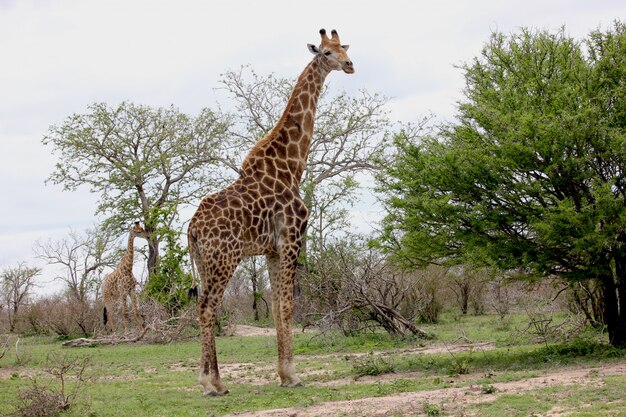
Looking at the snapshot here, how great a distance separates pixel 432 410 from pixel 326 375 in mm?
4393

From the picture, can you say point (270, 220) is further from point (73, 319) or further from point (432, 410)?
point (73, 319)

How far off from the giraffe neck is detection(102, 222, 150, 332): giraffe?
12.7 meters

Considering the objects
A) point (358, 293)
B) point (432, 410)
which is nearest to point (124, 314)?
point (358, 293)

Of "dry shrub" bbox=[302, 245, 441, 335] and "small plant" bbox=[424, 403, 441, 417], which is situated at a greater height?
"dry shrub" bbox=[302, 245, 441, 335]

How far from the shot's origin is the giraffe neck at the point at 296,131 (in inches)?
462

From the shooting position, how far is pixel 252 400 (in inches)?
388

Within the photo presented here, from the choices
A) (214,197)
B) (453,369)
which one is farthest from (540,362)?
(214,197)

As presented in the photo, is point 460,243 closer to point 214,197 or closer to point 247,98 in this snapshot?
point 214,197

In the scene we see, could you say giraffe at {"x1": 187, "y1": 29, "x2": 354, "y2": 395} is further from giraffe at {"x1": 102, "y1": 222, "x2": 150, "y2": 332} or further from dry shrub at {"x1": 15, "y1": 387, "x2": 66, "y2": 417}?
giraffe at {"x1": 102, "y1": 222, "x2": 150, "y2": 332}

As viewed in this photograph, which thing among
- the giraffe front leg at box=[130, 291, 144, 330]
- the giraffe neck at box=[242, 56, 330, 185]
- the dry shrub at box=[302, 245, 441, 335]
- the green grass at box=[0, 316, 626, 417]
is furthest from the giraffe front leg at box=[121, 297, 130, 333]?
the giraffe neck at box=[242, 56, 330, 185]

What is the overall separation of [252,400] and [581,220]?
510cm

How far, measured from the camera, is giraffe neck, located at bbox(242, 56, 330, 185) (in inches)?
462

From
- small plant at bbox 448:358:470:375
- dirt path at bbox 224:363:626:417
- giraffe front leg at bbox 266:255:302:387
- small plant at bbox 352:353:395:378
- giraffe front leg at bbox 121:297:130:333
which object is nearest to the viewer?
dirt path at bbox 224:363:626:417

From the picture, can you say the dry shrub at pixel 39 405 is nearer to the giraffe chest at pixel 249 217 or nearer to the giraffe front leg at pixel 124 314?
the giraffe chest at pixel 249 217
